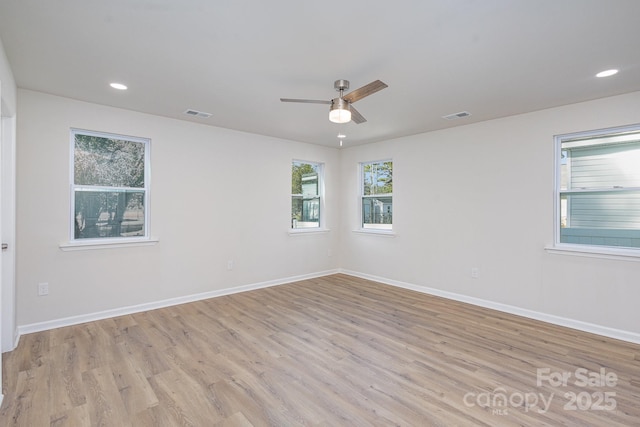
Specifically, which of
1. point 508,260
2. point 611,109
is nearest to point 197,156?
point 508,260

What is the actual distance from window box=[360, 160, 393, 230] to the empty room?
54 millimetres

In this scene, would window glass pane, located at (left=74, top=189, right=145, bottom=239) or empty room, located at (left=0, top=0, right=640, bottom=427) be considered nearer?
empty room, located at (left=0, top=0, right=640, bottom=427)

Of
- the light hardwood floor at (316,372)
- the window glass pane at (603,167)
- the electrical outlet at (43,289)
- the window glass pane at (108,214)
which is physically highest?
the window glass pane at (603,167)

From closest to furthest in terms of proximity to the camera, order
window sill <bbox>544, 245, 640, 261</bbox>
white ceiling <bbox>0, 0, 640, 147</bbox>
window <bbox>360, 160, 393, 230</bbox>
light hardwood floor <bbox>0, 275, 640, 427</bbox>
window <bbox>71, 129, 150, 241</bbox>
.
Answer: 1. white ceiling <bbox>0, 0, 640, 147</bbox>
2. light hardwood floor <bbox>0, 275, 640, 427</bbox>
3. window sill <bbox>544, 245, 640, 261</bbox>
4. window <bbox>71, 129, 150, 241</bbox>
5. window <bbox>360, 160, 393, 230</bbox>

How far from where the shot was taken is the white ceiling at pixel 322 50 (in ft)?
6.32

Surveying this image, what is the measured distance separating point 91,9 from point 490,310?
499cm

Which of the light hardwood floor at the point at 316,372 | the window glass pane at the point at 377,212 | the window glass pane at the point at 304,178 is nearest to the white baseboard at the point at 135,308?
the light hardwood floor at the point at 316,372

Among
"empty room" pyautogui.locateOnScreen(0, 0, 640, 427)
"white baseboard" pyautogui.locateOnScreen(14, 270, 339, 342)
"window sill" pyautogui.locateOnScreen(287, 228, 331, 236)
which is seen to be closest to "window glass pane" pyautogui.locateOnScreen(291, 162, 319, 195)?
"empty room" pyautogui.locateOnScreen(0, 0, 640, 427)

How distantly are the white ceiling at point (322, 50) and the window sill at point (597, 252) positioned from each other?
5.46 ft

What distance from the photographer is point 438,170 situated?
4.82 m

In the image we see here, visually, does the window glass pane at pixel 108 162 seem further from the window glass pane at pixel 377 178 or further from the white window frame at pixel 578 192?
the white window frame at pixel 578 192

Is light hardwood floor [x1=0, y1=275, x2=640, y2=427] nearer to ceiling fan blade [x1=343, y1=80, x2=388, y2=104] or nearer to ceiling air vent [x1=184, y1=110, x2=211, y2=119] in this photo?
ceiling fan blade [x1=343, y1=80, x2=388, y2=104]

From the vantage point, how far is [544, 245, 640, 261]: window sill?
326cm

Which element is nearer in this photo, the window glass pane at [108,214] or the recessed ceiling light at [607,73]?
the recessed ceiling light at [607,73]
